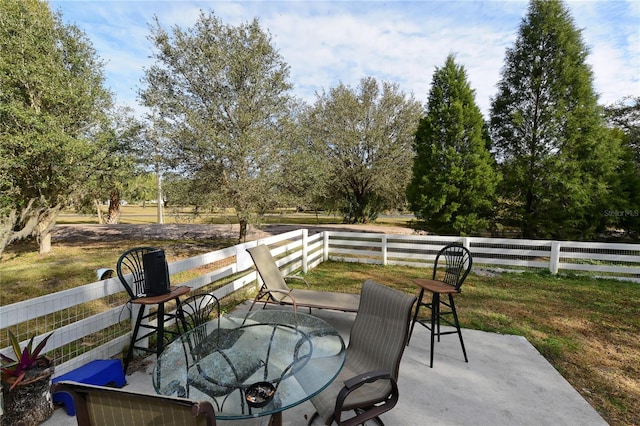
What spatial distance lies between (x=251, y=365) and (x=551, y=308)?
5.48 m

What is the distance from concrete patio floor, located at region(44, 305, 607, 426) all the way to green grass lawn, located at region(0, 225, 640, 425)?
298 mm

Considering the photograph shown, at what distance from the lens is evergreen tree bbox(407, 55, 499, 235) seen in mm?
8992

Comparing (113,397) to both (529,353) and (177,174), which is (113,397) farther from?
(177,174)

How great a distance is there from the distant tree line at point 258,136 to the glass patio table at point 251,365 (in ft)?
21.2

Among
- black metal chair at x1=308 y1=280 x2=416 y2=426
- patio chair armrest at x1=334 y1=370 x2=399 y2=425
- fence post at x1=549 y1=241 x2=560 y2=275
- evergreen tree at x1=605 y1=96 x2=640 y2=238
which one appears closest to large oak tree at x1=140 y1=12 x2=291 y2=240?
black metal chair at x1=308 y1=280 x2=416 y2=426

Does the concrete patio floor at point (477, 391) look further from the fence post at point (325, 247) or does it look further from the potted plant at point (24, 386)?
the fence post at point (325, 247)

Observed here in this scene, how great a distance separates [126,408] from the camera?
1.04m

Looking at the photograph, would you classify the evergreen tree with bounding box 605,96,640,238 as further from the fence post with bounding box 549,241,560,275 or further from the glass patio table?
the glass patio table

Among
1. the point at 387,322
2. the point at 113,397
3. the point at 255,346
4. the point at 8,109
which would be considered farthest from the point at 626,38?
the point at 8,109

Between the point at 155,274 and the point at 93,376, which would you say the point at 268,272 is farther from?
the point at 93,376

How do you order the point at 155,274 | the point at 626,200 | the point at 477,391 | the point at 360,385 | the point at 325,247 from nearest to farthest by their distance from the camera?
the point at 360,385 < the point at 477,391 < the point at 155,274 < the point at 626,200 < the point at 325,247

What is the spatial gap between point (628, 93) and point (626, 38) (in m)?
9.06

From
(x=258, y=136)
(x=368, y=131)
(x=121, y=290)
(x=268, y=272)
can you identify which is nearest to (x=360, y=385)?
(x=121, y=290)

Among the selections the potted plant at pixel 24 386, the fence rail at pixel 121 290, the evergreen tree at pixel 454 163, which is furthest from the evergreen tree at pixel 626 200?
the potted plant at pixel 24 386
